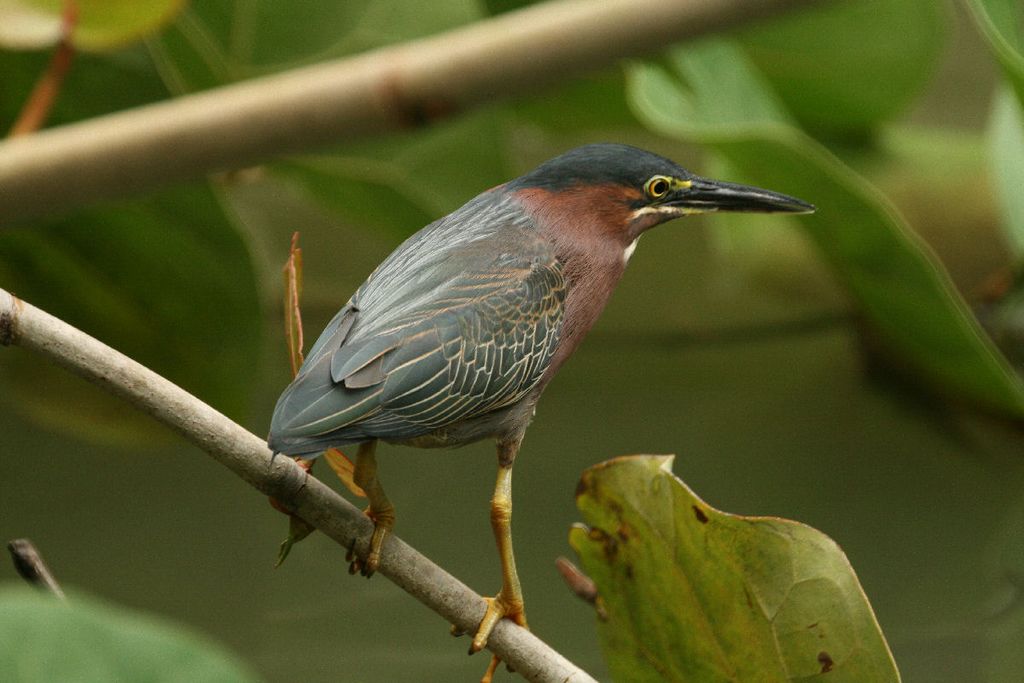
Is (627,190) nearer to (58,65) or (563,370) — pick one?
(58,65)

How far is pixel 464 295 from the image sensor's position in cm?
54

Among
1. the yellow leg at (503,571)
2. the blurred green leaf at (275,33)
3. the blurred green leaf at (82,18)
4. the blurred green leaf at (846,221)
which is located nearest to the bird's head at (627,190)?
the yellow leg at (503,571)

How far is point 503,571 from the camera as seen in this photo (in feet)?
1.99

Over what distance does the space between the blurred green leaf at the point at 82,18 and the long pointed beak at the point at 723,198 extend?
11.6 inches

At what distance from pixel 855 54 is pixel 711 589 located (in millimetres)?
992

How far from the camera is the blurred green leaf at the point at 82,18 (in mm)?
645

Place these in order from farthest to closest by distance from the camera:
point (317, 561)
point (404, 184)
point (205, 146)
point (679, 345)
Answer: point (679, 345) < point (317, 561) < point (404, 184) < point (205, 146)

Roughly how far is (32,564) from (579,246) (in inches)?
11.4

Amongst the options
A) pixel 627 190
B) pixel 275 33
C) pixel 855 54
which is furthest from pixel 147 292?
pixel 855 54

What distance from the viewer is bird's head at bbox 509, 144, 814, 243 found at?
1.79ft

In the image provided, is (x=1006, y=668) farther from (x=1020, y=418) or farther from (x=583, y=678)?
(x=583, y=678)

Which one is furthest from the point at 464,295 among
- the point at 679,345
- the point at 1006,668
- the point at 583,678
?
the point at 679,345

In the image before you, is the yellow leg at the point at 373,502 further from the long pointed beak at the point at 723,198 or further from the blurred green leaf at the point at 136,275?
the blurred green leaf at the point at 136,275

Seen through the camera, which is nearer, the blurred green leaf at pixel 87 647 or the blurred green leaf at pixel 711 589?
the blurred green leaf at pixel 87 647
